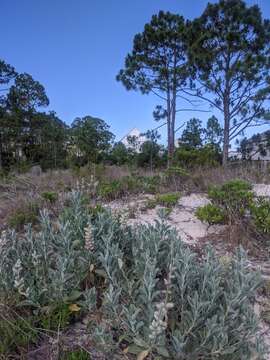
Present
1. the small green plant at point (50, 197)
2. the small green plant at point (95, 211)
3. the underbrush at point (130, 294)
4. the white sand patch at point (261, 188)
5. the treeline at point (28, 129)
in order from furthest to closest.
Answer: the treeline at point (28, 129), the white sand patch at point (261, 188), the small green plant at point (50, 197), the small green plant at point (95, 211), the underbrush at point (130, 294)

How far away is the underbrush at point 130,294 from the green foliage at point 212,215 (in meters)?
1.57

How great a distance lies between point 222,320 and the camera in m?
1.02

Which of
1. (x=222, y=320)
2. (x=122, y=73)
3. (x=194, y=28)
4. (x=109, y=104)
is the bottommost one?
(x=222, y=320)

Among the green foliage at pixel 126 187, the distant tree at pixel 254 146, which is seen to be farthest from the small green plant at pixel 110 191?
the distant tree at pixel 254 146

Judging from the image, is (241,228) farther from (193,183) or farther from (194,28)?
(194,28)

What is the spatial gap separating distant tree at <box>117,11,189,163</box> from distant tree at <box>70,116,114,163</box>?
127 inches

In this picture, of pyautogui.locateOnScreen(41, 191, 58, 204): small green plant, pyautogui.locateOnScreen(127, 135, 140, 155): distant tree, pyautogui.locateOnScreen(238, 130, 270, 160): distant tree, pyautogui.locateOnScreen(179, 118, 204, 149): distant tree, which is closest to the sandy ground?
pyautogui.locateOnScreen(41, 191, 58, 204): small green plant

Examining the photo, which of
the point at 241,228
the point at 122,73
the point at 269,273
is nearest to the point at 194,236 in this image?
the point at 241,228

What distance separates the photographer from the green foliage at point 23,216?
9.87 ft

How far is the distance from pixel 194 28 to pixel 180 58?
4.67 feet

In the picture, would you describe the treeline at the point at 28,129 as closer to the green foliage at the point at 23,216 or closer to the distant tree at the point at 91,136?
the distant tree at the point at 91,136

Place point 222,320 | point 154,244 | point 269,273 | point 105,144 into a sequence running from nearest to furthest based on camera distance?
1. point 222,320
2. point 154,244
3. point 269,273
4. point 105,144

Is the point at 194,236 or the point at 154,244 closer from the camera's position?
the point at 154,244

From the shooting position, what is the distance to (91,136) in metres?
14.3
